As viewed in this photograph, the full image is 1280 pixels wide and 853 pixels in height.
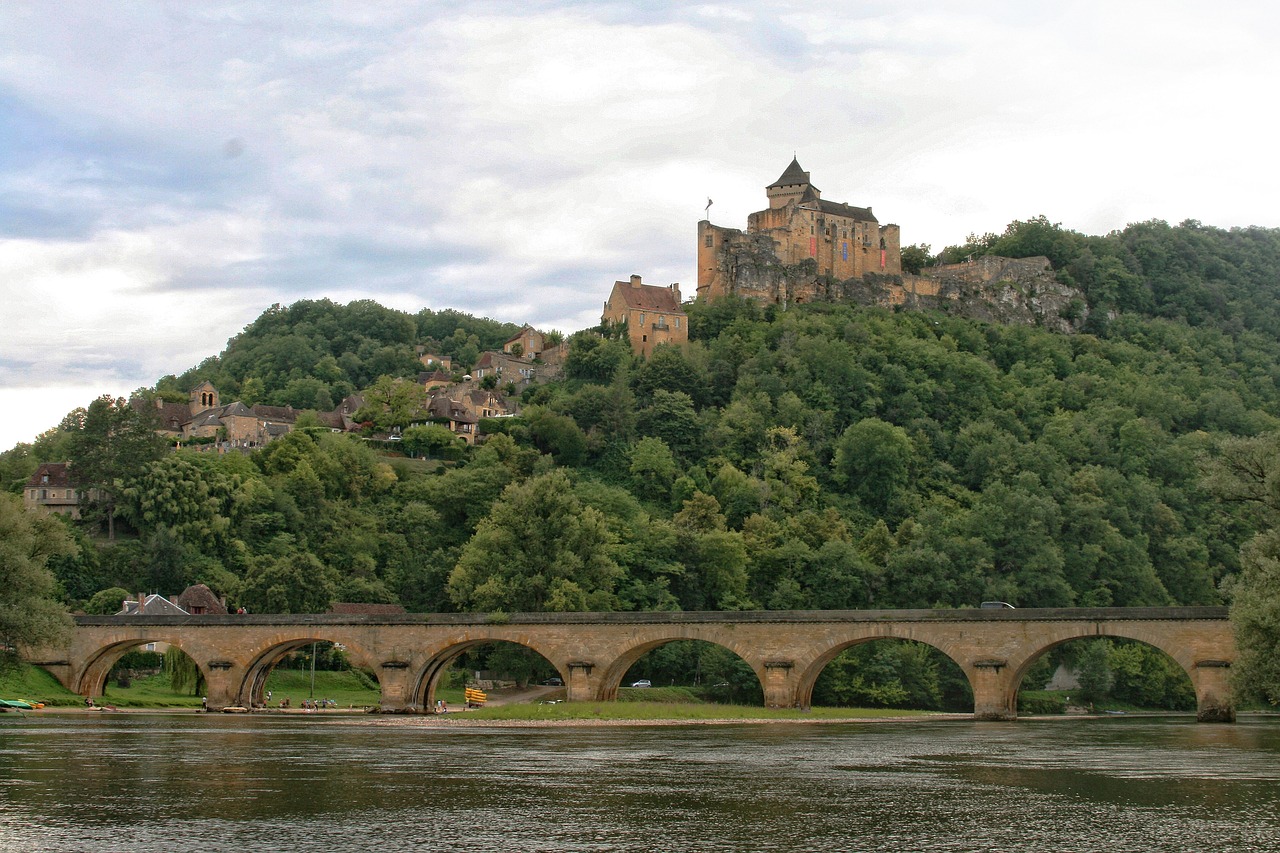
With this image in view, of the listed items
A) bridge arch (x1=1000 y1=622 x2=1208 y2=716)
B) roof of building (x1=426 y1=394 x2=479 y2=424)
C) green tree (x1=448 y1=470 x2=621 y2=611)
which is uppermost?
roof of building (x1=426 y1=394 x2=479 y2=424)

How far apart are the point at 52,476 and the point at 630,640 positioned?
159 ft

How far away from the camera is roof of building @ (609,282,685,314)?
11119 centimetres

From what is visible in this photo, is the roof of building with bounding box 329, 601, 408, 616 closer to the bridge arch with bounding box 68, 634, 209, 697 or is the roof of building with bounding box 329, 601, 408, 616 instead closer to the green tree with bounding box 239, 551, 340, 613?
the green tree with bounding box 239, 551, 340, 613

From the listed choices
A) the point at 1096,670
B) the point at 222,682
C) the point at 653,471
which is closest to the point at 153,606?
the point at 222,682

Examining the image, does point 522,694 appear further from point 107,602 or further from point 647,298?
point 647,298

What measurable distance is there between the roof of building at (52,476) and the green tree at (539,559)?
3518 centimetres

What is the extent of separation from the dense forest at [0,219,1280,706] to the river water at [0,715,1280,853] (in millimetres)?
14699

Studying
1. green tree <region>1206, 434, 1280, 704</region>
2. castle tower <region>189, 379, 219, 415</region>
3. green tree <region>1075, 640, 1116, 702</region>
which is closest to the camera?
green tree <region>1206, 434, 1280, 704</region>

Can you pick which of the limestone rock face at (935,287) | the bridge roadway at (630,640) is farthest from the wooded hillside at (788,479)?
the bridge roadway at (630,640)

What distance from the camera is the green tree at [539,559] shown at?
58156 mm

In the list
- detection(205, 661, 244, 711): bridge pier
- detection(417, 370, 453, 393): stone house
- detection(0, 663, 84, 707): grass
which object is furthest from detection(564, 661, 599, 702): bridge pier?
detection(417, 370, 453, 393): stone house

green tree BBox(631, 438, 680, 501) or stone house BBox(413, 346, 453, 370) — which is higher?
stone house BBox(413, 346, 453, 370)

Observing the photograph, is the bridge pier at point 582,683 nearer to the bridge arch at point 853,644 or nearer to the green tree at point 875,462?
the bridge arch at point 853,644

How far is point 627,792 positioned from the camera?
24.1 metres
